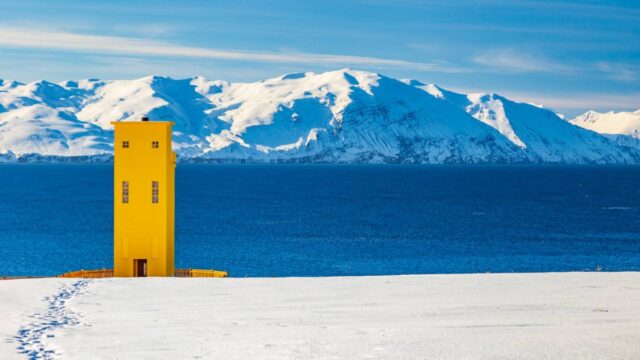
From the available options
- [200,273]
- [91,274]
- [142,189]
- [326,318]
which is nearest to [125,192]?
[142,189]

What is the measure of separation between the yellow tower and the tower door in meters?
0.48

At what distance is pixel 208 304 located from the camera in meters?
27.2

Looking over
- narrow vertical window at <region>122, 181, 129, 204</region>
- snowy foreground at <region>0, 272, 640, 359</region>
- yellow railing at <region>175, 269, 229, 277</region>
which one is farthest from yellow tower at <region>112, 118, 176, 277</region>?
snowy foreground at <region>0, 272, 640, 359</region>

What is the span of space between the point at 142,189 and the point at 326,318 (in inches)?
871

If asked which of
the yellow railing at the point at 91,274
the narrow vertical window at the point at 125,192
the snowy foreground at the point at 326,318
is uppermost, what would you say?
the narrow vertical window at the point at 125,192

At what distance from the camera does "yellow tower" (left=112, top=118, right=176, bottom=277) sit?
44.2 meters

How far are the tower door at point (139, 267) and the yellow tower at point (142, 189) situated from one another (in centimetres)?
48

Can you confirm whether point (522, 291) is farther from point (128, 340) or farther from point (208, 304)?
point (128, 340)

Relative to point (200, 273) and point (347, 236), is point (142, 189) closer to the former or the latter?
point (200, 273)

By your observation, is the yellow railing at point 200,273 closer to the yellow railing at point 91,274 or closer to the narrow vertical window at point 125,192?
the yellow railing at point 91,274

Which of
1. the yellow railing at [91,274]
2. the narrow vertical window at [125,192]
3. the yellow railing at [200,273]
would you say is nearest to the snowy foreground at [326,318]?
the narrow vertical window at [125,192]

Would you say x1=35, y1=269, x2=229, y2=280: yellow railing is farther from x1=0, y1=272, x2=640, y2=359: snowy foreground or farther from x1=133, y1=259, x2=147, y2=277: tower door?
x1=0, y1=272, x2=640, y2=359: snowy foreground

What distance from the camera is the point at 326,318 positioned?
24156 mm

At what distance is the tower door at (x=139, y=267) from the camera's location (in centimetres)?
4488
